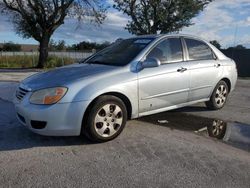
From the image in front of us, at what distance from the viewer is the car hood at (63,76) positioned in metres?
5.22

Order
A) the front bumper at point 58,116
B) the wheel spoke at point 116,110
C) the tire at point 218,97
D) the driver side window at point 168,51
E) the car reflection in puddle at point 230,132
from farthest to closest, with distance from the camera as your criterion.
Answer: the tire at point 218,97
the driver side window at point 168,51
the car reflection in puddle at point 230,132
the wheel spoke at point 116,110
the front bumper at point 58,116

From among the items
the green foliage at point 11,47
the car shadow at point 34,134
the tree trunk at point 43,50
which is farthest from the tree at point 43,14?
the green foliage at point 11,47

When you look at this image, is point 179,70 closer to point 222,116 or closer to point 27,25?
point 222,116

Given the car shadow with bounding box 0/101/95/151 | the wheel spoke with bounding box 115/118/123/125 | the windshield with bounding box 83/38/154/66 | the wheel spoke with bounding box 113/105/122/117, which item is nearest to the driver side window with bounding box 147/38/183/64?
the windshield with bounding box 83/38/154/66

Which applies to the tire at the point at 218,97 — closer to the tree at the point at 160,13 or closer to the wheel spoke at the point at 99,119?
the wheel spoke at the point at 99,119

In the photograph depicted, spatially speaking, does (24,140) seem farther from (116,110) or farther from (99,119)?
(116,110)

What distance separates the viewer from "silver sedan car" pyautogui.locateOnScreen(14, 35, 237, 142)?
506 cm

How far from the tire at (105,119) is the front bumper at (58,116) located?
13cm

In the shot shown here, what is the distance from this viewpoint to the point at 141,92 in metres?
5.81

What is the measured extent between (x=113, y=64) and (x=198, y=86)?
1.84 metres

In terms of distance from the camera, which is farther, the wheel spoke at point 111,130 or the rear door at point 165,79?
the rear door at point 165,79

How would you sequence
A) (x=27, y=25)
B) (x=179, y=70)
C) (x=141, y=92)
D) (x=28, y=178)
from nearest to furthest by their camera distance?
(x=28, y=178) → (x=141, y=92) → (x=179, y=70) → (x=27, y=25)

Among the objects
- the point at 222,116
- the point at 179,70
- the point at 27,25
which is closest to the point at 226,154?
the point at 179,70

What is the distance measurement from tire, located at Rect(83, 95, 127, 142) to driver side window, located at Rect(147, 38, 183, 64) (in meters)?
1.15
